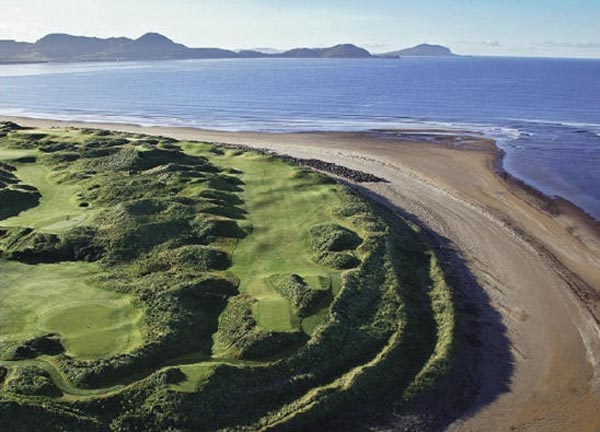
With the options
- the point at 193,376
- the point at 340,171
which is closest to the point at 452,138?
the point at 340,171

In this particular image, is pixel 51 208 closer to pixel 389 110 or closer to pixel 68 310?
pixel 68 310

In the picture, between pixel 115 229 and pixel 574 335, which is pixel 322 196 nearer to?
pixel 115 229

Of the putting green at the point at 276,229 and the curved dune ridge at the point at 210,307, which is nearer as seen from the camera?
the curved dune ridge at the point at 210,307

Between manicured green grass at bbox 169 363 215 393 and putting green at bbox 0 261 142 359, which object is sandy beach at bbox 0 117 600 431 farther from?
putting green at bbox 0 261 142 359

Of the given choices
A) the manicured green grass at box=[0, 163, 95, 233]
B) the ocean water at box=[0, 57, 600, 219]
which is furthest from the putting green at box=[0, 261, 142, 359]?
the ocean water at box=[0, 57, 600, 219]

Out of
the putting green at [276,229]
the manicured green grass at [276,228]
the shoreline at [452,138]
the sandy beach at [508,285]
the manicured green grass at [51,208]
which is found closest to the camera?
the sandy beach at [508,285]

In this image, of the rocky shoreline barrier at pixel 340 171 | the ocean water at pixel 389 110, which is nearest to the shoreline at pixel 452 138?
the ocean water at pixel 389 110

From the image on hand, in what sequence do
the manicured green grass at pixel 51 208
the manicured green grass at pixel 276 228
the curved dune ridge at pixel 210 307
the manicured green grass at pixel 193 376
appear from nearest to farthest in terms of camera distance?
the curved dune ridge at pixel 210 307
the manicured green grass at pixel 193 376
the manicured green grass at pixel 276 228
the manicured green grass at pixel 51 208

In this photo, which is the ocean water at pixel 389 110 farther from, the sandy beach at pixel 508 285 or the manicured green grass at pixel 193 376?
the manicured green grass at pixel 193 376

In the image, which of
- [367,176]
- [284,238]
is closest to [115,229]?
[284,238]
